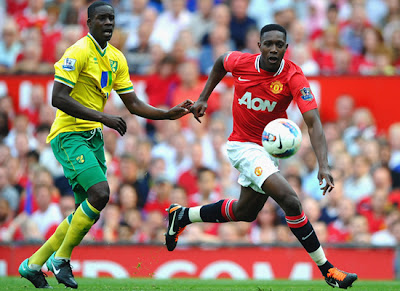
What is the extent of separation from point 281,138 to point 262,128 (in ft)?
2.36

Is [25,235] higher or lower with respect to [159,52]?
lower

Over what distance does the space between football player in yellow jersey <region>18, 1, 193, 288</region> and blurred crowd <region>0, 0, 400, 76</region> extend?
6033mm

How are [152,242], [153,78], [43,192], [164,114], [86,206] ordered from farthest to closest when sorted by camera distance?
[153,78] < [43,192] < [152,242] < [164,114] < [86,206]

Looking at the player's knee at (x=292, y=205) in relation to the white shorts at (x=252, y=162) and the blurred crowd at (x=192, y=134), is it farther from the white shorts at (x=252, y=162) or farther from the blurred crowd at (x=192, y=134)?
the blurred crowd at (x=192, y=134)

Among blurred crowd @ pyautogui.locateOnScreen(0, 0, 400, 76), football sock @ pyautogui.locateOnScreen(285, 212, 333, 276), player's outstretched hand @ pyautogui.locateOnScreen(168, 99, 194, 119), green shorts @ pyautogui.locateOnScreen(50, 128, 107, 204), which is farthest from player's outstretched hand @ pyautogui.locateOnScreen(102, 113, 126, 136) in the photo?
blurred crowd @ pyautogui.locateOnScreen(0, 0, 400, 76)

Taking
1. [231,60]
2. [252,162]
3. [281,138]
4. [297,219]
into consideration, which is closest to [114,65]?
[231,60]

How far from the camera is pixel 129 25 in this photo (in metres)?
16.0

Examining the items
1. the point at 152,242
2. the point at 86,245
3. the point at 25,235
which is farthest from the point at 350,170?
the point at 25,235

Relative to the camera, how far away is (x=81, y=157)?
820cm

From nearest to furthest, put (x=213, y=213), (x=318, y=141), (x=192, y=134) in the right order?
1. (x=318, y=141)
2. (x=213, y=213)
3. (x=192, y=134)

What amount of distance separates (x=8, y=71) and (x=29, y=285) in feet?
21.0

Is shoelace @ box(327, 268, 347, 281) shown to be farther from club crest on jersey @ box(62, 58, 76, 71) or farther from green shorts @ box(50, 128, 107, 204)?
club crest on jersey @ box(62, 58, 76, 71)

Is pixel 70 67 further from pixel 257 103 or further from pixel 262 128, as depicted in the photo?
pixel 262 128

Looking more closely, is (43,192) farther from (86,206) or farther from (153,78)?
(86,206)
